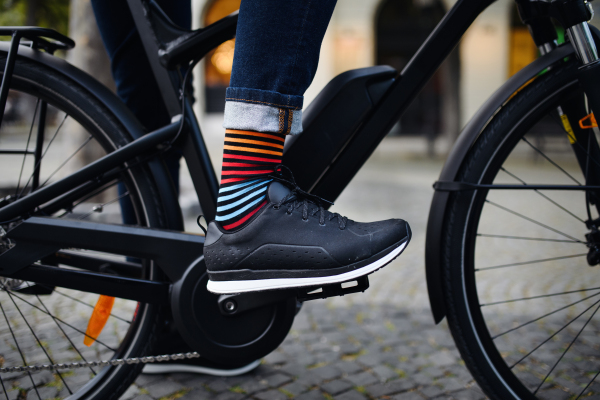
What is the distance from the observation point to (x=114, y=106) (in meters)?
1.27

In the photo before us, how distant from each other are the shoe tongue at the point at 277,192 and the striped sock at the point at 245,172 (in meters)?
0.01

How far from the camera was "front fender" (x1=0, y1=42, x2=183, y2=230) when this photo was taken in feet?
4.13

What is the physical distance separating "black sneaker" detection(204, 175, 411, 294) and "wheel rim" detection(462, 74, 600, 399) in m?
0.35

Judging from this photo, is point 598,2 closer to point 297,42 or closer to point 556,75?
point 556,75

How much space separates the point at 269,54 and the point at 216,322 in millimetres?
715

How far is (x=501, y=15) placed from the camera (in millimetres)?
13133

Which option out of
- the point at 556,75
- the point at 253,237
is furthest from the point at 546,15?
the point at 253,237

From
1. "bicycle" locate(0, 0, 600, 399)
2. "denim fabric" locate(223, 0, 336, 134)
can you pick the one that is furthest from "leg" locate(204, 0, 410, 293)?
"bicycle" locate(0, 0, 600, 399)

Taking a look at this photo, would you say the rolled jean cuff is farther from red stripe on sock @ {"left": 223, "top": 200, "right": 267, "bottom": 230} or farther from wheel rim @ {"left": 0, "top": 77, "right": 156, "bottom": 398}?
wheel rim @ {"left": 0, "top": 77, "right": 156, "bottom": 398}

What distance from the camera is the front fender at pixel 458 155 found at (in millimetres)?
1182

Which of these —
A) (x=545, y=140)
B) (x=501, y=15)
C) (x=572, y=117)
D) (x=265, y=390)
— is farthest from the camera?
(x=501, y=15)

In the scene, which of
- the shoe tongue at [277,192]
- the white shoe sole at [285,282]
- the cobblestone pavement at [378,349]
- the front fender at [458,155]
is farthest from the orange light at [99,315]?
the front fender at [458,155]

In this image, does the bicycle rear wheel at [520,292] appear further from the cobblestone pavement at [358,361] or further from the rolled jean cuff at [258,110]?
the rolled jean cuff at [258,110]

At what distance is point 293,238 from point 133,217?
77 centimetres
